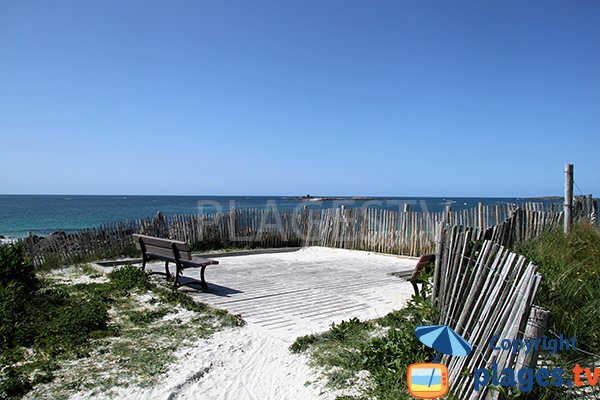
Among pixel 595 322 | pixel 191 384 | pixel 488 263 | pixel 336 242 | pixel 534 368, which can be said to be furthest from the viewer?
pixel 336 242

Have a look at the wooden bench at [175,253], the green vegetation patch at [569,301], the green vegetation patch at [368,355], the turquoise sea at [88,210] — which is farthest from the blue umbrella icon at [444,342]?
the turquoise sea at [88,210]

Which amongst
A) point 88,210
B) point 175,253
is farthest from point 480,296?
point 88,210

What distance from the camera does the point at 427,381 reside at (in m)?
2.26

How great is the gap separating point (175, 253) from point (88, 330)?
249cm

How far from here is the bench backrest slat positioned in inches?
290

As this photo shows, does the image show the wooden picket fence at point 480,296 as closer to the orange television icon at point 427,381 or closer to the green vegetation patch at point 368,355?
the green vegetation patch at point 368,355

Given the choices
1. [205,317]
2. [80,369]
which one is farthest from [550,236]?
[80,369]

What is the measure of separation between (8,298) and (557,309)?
6842mm

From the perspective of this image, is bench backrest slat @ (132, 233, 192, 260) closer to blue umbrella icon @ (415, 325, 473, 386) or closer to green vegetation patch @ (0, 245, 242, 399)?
green vegetation patch @ (0, 245, 242, 399)

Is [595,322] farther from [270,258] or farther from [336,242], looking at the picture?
[336,242]

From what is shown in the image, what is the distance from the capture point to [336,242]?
559 inches

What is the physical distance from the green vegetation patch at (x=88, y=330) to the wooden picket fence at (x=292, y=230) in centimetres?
305

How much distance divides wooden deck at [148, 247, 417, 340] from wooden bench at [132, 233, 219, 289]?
38 cm

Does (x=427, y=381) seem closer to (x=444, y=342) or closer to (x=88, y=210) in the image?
(x=444, y=342)
